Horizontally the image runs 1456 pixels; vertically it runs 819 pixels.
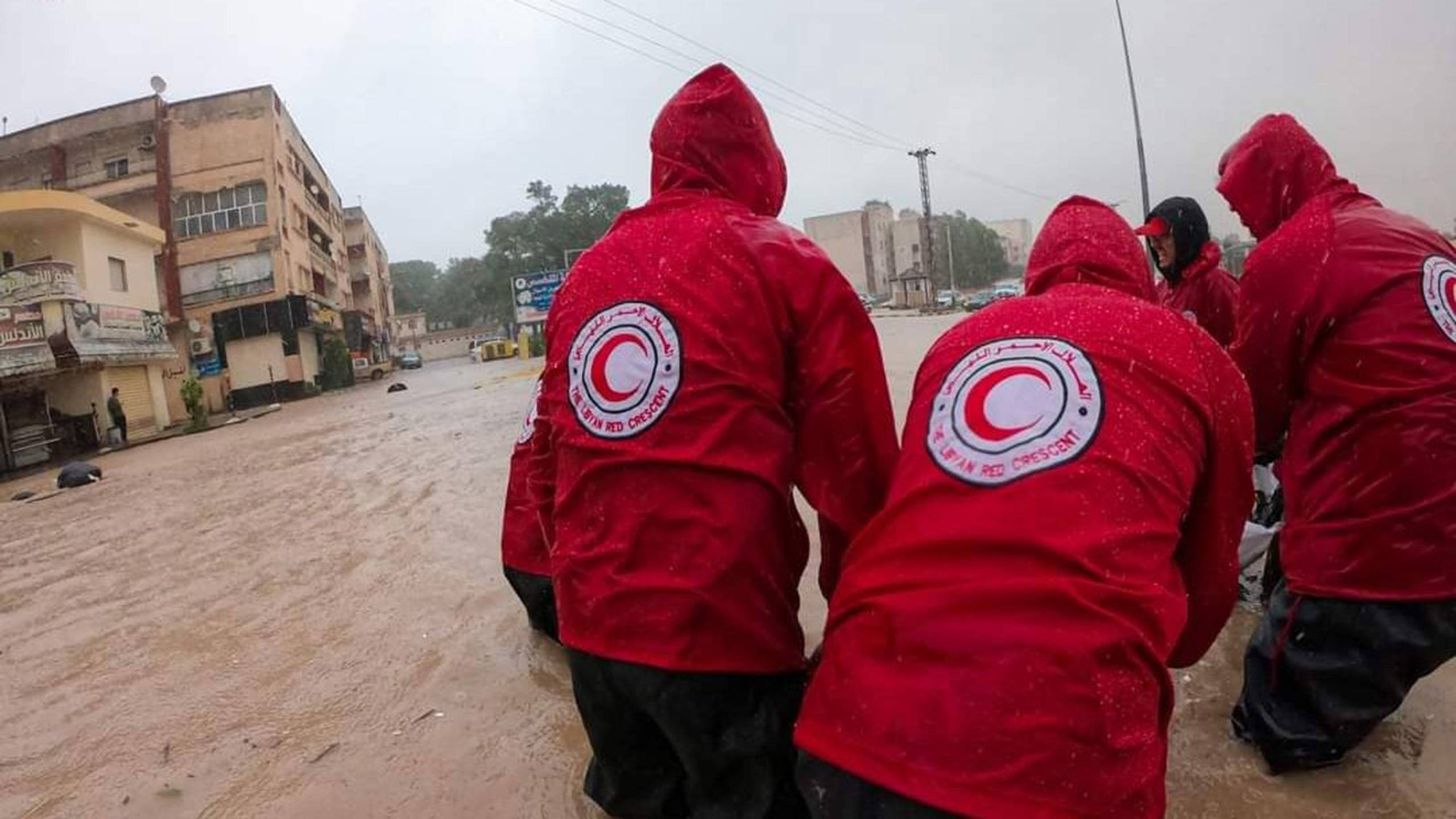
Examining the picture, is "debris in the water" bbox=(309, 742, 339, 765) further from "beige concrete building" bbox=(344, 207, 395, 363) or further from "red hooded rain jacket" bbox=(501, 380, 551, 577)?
"beige concrete building" bbox=(344, 207, 395, 363)

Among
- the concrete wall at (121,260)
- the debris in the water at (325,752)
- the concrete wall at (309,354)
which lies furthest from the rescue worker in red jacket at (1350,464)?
the concrete wall at (309,354)

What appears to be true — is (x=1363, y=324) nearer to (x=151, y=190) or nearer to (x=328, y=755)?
(x=328, y=755)

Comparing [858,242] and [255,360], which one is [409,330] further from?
[255,360]

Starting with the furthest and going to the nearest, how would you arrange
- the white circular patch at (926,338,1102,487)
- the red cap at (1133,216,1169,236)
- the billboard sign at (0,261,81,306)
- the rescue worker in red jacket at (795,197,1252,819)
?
the billboard sign at (0,261,81,306) < the red cap at (1133,216,1169,236) < the white circular patch at (926,338,1102,487) < the rescue worker in red jacket at (795,197,1252,819)

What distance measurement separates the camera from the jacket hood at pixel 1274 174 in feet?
8.24

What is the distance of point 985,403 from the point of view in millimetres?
1269

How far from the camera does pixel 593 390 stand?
165cm

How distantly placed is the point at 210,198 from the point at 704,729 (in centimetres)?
3167

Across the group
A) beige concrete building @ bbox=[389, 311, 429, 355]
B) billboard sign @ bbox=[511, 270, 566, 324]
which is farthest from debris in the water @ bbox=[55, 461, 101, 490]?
beige concrete building @ bbox=[389, 311, 429, 355]

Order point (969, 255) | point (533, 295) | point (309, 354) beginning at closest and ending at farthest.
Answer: point (309, 354), point (533, 295), point (969, 255)

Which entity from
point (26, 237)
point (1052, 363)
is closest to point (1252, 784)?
point (1052, 363)

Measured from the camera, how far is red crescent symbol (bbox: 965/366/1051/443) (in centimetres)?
122

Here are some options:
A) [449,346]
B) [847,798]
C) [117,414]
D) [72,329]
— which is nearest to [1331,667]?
[847,798]

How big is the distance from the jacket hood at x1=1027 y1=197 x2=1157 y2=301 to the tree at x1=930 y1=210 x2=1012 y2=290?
61.8 metres
